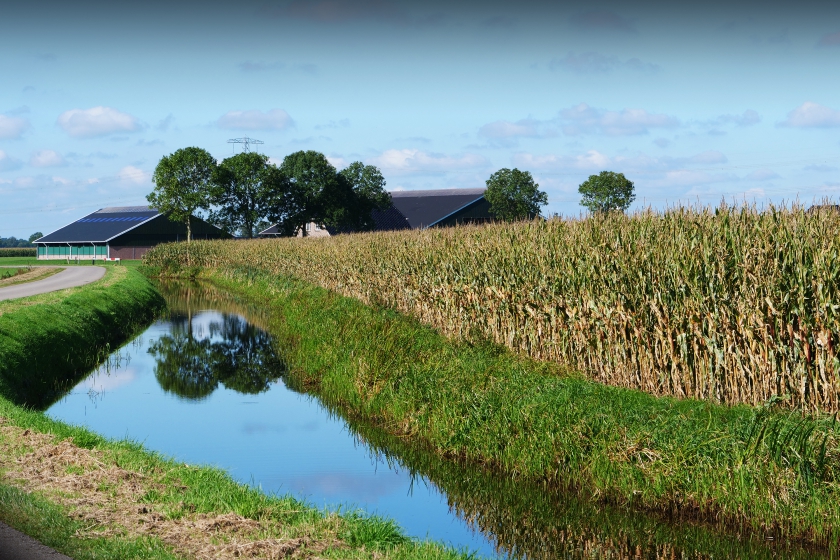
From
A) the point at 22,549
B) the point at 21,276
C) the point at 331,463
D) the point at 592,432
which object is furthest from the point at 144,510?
the point at 21,276

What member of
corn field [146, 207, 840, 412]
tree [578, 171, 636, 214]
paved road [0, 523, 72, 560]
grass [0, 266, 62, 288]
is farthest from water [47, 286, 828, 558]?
tree [578, 171, 636, 214]

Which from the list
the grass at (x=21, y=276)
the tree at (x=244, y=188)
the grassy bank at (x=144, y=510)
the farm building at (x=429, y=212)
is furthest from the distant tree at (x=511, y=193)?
the grassy bank at (x=144, y=510)

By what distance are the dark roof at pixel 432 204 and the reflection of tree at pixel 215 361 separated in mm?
60608

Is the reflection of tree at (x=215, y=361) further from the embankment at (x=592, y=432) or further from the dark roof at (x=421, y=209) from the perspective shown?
the dark roof at (x=421, y=209)

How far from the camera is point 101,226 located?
97.4 metres

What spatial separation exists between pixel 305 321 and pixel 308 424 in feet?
32.8

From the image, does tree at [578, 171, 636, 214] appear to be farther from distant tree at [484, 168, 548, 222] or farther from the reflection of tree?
the reflection of tree

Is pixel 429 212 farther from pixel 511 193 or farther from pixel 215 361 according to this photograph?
pixel 215 361

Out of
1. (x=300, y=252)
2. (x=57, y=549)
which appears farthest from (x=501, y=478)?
(x=300, y=252)

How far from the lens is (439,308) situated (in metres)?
23.7

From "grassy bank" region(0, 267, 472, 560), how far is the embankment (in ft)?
12.2

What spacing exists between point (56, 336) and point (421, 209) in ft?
260

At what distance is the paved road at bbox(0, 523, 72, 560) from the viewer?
25.8ft

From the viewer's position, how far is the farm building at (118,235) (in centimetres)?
9138
